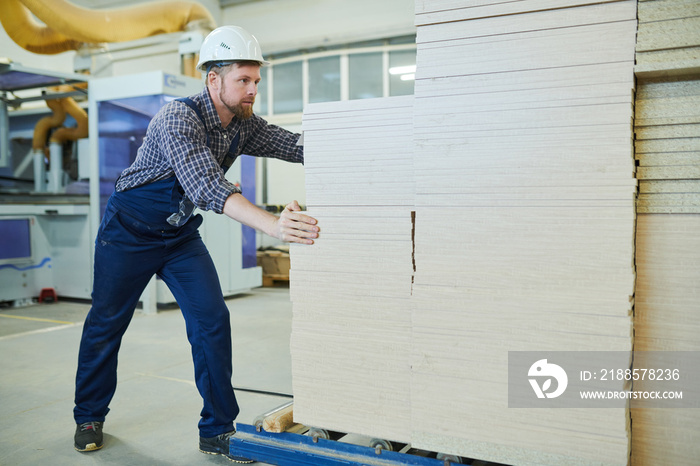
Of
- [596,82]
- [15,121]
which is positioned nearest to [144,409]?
[596,82]

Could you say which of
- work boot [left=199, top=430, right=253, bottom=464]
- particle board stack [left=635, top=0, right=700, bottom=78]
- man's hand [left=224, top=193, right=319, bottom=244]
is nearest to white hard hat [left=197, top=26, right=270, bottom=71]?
man's hand [left=224, top=193, right=319, bottom=244]

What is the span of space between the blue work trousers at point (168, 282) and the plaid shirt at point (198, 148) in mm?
97

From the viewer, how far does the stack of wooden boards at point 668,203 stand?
1.54 meters

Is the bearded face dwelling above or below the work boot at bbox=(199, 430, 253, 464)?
above

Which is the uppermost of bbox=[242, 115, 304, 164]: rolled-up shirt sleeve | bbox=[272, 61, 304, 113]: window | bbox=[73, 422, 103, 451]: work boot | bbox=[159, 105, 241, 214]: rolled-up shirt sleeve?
bbox=[272, 61, 304, 113]: window

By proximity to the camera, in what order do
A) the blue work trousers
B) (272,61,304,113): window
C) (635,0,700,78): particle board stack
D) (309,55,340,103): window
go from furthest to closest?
(272,61,304,113): window → (309,55,340,103): window → the blue work trousers → (635,0,700,78): particle board stack

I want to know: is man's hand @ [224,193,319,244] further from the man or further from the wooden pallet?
the wooden pallet

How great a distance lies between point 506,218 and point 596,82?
43cm

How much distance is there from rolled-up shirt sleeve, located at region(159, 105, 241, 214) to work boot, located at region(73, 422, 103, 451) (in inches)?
50.0

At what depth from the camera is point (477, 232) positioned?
1684 mm

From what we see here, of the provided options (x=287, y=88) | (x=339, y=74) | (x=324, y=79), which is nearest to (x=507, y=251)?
(x=339, y=74)

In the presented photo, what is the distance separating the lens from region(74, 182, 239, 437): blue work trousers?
2500mm

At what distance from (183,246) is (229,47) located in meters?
→ 0.87

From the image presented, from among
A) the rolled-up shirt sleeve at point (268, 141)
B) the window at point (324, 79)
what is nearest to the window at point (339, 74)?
the window at point (324, 79)
